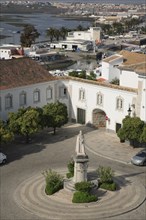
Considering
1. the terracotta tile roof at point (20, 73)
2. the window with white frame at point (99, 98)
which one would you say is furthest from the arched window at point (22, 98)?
the window with white frame at point (99, 98)

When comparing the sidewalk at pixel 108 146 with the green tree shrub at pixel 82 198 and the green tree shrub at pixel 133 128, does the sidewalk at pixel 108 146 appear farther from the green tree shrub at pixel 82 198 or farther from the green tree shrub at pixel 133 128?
the green tree shrub at pixel 82 198

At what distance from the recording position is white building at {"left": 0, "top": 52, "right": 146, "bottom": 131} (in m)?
46.7

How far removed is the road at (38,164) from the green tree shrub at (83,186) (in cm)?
313

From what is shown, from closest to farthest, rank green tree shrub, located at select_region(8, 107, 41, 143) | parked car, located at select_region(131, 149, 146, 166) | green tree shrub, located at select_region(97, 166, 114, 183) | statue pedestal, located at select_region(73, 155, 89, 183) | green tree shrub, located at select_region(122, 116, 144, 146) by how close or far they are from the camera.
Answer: statue pedestal, located at select_region(73, 155, 89, 183) < green tree shrub, located at select_region(97, 166, 114, 183) < parked car, located at select_region(131, 149, 146, 166) < green tree shrub, located at select_region(122, 116, 144, 146) < green tree shrub, located at select_region(8, 107, 41, 143)

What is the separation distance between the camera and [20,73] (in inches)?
1938

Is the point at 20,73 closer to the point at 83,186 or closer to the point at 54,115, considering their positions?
the point at 54,115

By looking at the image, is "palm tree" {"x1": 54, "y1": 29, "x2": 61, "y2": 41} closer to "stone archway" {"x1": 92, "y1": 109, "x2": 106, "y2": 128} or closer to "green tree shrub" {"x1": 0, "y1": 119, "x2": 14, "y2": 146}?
"stone archway" {"x1": 92, "y1": 109, "x2": 106, "y2": 128}

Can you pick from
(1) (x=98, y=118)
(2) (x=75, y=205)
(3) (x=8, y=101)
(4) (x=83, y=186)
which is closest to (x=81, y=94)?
(1) (x=98, y=118)

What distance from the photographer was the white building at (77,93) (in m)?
46.7

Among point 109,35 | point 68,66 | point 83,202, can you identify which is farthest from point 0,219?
point 109,35

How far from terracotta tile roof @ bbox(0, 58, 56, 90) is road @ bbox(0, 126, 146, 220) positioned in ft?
19.7

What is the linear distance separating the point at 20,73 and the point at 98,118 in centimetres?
1034

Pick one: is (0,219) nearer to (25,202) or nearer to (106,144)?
(25,202)

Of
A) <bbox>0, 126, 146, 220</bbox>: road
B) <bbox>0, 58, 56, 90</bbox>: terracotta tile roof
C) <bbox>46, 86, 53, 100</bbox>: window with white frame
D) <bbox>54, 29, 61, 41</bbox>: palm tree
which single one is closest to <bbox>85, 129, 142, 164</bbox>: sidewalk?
<bbox>0, 126, 146, 220</bbox>: road
